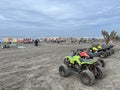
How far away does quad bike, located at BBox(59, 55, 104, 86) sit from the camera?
723 centimetres

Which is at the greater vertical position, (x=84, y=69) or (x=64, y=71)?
(x=84, y=69)

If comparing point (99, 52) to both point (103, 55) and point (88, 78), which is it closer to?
point (103, 55)

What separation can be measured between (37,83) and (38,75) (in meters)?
1.30

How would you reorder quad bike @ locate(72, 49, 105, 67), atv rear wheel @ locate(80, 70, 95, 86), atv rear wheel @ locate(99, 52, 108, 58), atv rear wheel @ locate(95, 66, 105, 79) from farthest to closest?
atv rear wheel @ locate(99, 52, 108, 58), quad bike @ locate(72, 49, 105, 67), atv rear wheel @ locate(95, 66, 105, 79), atv rear wheel @ locate(80, 70, 95, 86)

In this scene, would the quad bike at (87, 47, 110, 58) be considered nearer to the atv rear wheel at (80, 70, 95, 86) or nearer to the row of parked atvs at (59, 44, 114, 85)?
the row of parked atvs at (59, 44, 114, 85)

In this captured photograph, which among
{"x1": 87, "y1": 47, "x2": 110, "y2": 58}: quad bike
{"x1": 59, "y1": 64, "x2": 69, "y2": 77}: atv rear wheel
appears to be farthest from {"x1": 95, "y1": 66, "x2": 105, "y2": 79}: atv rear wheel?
{"x1": 87, "y1": 47, "x2": 110, "y2": 58}: quad bike

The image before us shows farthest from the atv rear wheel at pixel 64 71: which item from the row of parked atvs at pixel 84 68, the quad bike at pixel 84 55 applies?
the quad bike at pixel 84 55

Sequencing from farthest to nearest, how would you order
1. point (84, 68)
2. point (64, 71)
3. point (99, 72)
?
1. point (64, 71)
2. point (84, 68)
3. point (99, 72)

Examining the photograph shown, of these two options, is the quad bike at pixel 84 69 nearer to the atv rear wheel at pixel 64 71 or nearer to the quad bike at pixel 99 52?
the atv rear wheel at pixel 64 71

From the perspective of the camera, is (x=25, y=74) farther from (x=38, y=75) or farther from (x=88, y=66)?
(x=88, y=66)

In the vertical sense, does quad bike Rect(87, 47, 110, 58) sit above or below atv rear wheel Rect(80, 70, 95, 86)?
above

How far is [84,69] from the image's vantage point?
26.7 ft

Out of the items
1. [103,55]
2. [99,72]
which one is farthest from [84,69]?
[103,55]

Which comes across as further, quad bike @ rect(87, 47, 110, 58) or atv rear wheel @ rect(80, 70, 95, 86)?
quad bike @ rect(87, 47, 110, 58)
